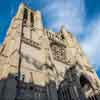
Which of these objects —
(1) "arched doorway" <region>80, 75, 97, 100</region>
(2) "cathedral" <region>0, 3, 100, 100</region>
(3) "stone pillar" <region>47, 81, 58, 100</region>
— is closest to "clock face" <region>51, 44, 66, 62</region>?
(2) "cathedral" <region>0, 3, 100, 100</region>

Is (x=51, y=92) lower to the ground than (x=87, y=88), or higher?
lower

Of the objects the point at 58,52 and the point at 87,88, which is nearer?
the point at 87,88

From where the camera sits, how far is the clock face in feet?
70.0

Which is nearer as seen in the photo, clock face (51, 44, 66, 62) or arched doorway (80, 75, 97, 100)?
arched doorway (80, 75, 97, 100)

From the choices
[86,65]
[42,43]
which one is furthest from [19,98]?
[86,65]

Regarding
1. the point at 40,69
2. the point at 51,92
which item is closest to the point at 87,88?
the point at 40,69

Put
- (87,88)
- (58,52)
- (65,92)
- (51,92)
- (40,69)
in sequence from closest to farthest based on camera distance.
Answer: (51,92)
(65,92)
(40,69)
(87,88)
(58,52)

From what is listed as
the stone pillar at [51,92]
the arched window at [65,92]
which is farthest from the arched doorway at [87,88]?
the stone pillar at [51,92]

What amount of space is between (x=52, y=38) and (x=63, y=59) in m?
4.10

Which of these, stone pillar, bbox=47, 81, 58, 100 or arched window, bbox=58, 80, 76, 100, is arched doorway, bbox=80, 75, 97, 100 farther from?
stone pillar, bbox=47, 81, 58, 100

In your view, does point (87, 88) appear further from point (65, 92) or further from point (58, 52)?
point (58, 52)

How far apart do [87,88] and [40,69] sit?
6.79 metres

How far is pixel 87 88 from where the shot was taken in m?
19.3

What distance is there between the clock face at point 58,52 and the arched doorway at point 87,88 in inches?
147
